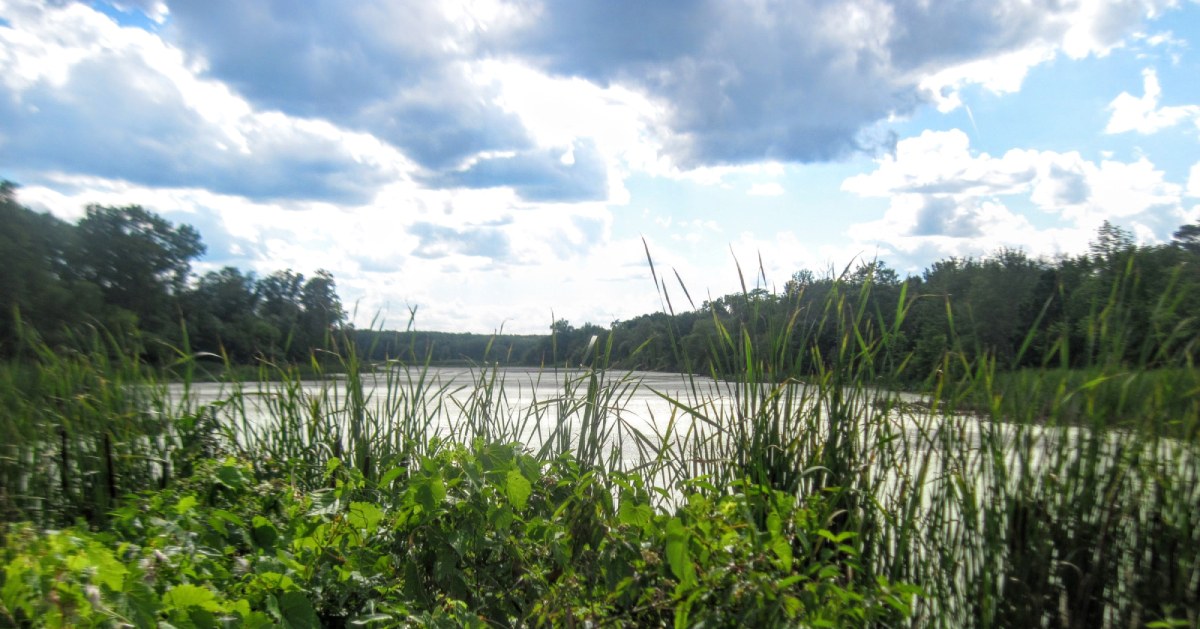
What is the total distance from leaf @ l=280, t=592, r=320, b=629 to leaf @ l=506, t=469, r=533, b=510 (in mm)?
517

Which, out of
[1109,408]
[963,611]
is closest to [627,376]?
[963,611]

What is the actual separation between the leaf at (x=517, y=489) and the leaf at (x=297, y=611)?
20.3 inches

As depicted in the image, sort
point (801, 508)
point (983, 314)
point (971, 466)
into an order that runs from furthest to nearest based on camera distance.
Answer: point (983, 314) < point (971, 466) < point (801, 508)

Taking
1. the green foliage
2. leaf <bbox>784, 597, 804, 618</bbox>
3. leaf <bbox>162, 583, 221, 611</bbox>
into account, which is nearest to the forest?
the green foliage

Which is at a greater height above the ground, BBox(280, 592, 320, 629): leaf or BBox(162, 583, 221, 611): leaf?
BBox(162, 583, 221, 611): leaf

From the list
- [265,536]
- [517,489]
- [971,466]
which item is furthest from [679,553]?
[265,536]

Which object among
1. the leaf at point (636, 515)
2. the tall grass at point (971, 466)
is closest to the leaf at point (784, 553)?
the tall grass at point (971, 466)

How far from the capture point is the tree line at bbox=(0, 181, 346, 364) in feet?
13.1

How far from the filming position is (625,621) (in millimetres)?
1407

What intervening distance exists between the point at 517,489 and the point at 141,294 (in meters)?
9.56

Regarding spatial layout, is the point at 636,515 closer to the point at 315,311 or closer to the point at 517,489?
the point at 517,489

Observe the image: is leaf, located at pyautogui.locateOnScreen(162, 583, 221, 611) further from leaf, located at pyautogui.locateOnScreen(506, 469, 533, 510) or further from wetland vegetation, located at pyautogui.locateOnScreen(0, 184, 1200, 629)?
leaf, located at pyautogui.locateOnScreen(506, 469, 533, 510)

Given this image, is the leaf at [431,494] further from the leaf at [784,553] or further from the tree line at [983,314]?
the tree line at [983,314]

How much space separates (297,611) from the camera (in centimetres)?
147
